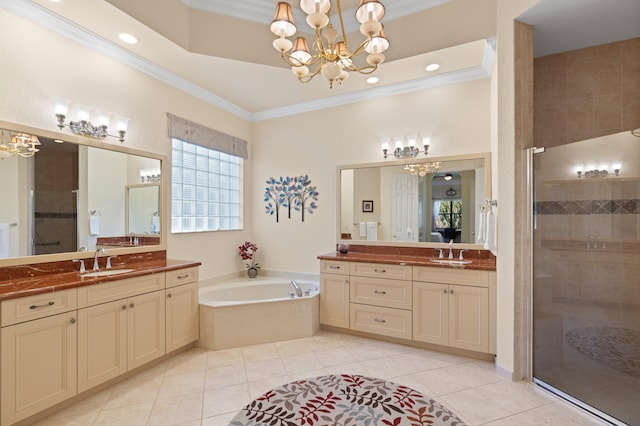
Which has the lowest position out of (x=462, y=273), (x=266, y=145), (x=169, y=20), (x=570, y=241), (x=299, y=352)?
(x=299, y=352)

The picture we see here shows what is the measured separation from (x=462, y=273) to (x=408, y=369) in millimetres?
985

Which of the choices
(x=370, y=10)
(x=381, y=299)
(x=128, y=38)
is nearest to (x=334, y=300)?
(x=381, y=299)

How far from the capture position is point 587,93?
2.65 meters

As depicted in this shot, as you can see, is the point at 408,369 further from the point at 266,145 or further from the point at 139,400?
the point at 266,145

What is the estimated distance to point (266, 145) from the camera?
177 inches

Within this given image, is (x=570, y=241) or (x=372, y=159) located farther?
(x=372, y=159)

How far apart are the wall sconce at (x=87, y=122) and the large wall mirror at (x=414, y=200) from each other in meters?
2.45

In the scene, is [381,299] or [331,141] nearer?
[381,299]

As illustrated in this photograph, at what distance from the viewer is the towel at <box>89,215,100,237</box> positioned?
2.63 m

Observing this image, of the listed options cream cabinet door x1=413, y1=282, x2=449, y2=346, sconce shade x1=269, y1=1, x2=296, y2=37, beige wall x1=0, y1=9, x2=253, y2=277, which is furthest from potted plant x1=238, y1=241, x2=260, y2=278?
sconce shade x1=269, y1=1, x2=296, y2=37

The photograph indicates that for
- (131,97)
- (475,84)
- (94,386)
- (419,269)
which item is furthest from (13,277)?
(475,84)

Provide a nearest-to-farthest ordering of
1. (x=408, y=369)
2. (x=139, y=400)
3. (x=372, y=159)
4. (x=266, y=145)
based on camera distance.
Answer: (x=139, y=400), (x=408, y=369), (x=372, y=159), (x=266, y=145)

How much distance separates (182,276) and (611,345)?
3.46m

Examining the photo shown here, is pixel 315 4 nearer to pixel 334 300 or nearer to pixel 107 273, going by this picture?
pixel 107 273
